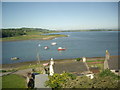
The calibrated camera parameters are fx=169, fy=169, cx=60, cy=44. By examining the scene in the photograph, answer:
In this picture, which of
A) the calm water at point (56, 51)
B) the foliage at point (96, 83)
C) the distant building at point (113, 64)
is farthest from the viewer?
the calm water at point (56, 51)

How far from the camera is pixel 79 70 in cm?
1703

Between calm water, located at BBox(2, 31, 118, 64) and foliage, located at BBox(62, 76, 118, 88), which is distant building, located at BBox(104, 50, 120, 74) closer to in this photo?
foliage, located at BBox(62, 76, 118, 88)

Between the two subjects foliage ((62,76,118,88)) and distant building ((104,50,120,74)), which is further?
distant building ((104,50,120,74))

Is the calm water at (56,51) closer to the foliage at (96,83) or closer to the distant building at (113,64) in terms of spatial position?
the distant building at (113,64)

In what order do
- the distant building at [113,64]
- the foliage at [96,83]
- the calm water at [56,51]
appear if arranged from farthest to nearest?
the calm water at [56,51] < the distant building at [113,64] < the foliage at [96,83]

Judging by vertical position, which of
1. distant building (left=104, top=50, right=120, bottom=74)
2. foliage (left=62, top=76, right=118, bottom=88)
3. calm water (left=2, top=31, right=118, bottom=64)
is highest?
foliage (left=62, top=76, right=118, bottom=88)

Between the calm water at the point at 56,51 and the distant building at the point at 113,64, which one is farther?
the calm water at the point at 56,51

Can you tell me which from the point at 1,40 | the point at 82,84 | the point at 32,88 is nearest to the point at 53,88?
the point at 32,88

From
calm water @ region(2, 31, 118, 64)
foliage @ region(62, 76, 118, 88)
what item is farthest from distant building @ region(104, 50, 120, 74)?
calm water @ region(2, 31, 118, 64)

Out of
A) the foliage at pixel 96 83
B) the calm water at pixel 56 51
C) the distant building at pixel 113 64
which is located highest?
the foliage at pixel 96 83

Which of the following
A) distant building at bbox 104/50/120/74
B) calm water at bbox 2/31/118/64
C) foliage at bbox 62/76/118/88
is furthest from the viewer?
calm water at bbox 2/31/118/64

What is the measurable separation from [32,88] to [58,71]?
164 inches

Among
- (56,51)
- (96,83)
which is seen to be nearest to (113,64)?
(96,83)

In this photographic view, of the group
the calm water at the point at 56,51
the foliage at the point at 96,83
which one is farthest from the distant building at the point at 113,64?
the calm water at the point at 56,51
